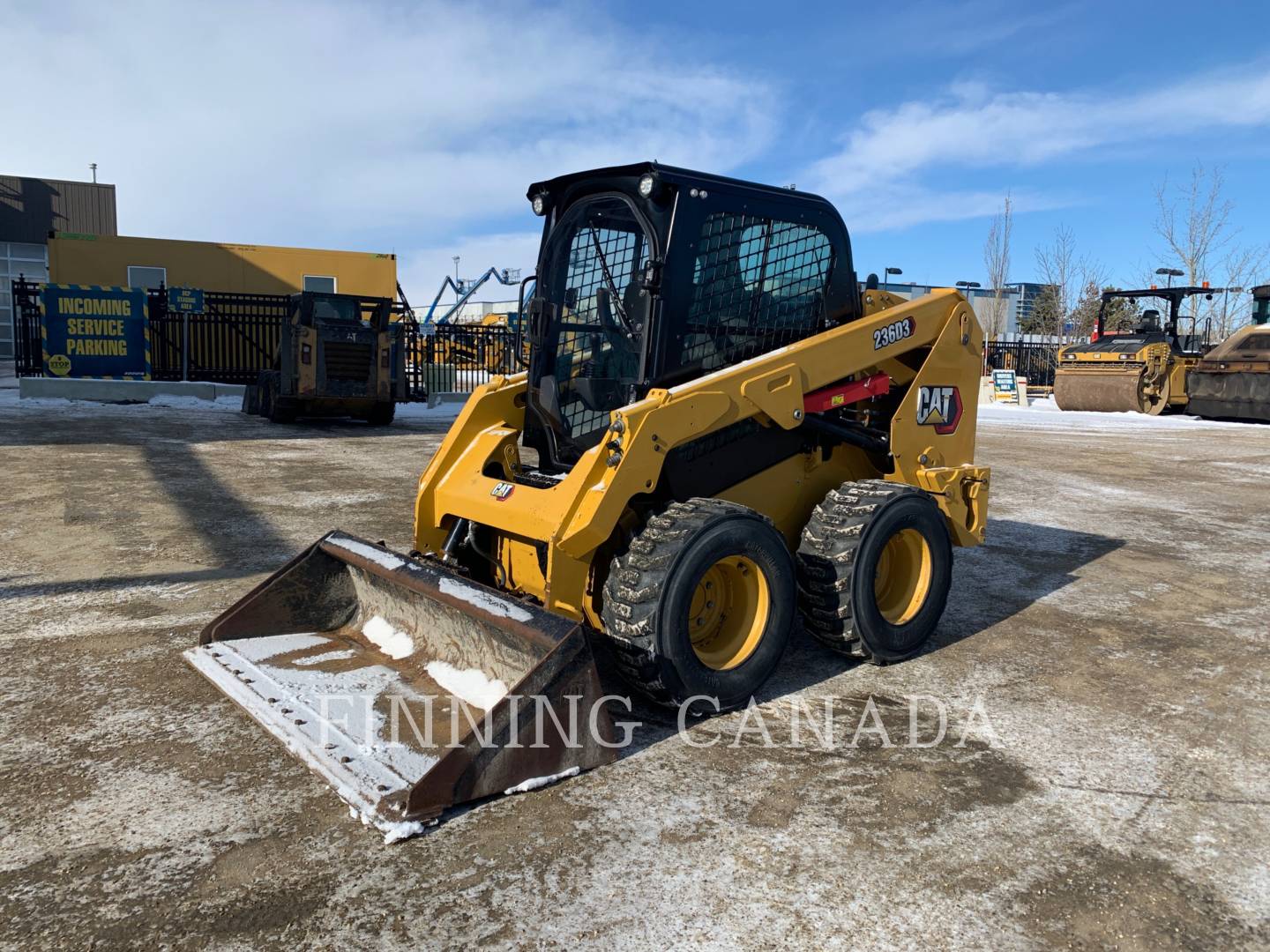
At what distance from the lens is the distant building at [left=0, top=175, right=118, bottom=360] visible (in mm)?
36219

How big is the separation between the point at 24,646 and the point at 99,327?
55.8 feet

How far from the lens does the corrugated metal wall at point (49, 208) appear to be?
3622 cm

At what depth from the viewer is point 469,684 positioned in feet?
12.7

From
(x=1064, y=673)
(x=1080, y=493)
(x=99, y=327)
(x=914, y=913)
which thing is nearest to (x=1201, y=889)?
(x=914, y=913)

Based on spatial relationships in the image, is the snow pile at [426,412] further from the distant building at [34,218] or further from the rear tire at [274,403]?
the distant building at [34,218]

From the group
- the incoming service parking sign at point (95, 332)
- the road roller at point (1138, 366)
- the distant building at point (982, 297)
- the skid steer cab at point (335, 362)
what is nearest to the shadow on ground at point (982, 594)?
the skid steer cab at point (335, 362)

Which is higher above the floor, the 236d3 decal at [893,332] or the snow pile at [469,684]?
the 236d3 decal at [893,332]

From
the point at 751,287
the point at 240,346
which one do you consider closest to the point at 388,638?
the point at 751,287

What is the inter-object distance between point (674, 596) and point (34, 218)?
41455 millimetres

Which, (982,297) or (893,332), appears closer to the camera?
(893,332)

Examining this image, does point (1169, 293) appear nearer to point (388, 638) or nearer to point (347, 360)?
point (347, 360)

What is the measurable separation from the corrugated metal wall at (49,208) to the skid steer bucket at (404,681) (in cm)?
3706

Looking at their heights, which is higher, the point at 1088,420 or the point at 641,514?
the point at 1088,420

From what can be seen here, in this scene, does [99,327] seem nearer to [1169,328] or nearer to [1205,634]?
[1205,634]
